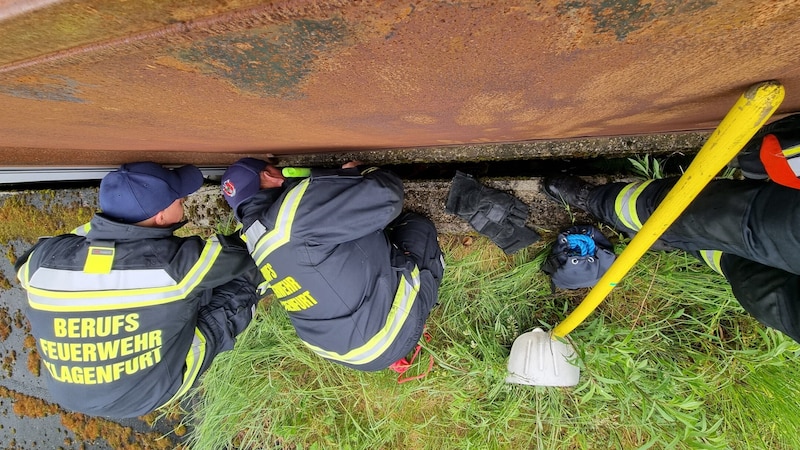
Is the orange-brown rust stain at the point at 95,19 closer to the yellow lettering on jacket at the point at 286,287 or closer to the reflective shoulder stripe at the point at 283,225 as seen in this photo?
the reflective shoulder stripe at the point at 283,225

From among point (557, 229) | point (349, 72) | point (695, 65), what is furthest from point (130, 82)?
point (557, 229)

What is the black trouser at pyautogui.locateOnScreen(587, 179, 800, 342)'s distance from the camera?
1.23 meters

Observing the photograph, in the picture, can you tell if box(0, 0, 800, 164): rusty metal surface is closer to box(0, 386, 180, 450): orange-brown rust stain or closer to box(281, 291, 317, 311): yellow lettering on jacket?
box(281, 291, 317, 311): yellow lettering on jacket

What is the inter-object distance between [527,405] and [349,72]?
2.08 m

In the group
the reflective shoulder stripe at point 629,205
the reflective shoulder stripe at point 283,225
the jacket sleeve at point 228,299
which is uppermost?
the reflective shoulder stripe at point 629,205

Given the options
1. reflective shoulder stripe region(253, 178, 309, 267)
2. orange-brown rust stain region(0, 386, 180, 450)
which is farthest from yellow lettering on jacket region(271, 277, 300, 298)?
orange-brown rust stain region(0, 386, 180, 450)

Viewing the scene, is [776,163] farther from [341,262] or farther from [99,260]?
[99,260]

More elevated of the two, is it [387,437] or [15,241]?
[387,437]

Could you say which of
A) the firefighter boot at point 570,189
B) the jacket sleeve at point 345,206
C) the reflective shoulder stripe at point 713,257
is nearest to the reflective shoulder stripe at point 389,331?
the jacket sleeve at point 345,206

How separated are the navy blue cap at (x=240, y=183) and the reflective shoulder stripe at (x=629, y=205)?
5.79 feet

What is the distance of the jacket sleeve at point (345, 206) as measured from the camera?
170 centimetres

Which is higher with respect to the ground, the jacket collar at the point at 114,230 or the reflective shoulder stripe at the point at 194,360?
the jacket collar at the point at 114,230

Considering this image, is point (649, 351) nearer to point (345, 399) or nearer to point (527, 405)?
point (527, 405)

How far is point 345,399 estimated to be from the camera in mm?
2637
